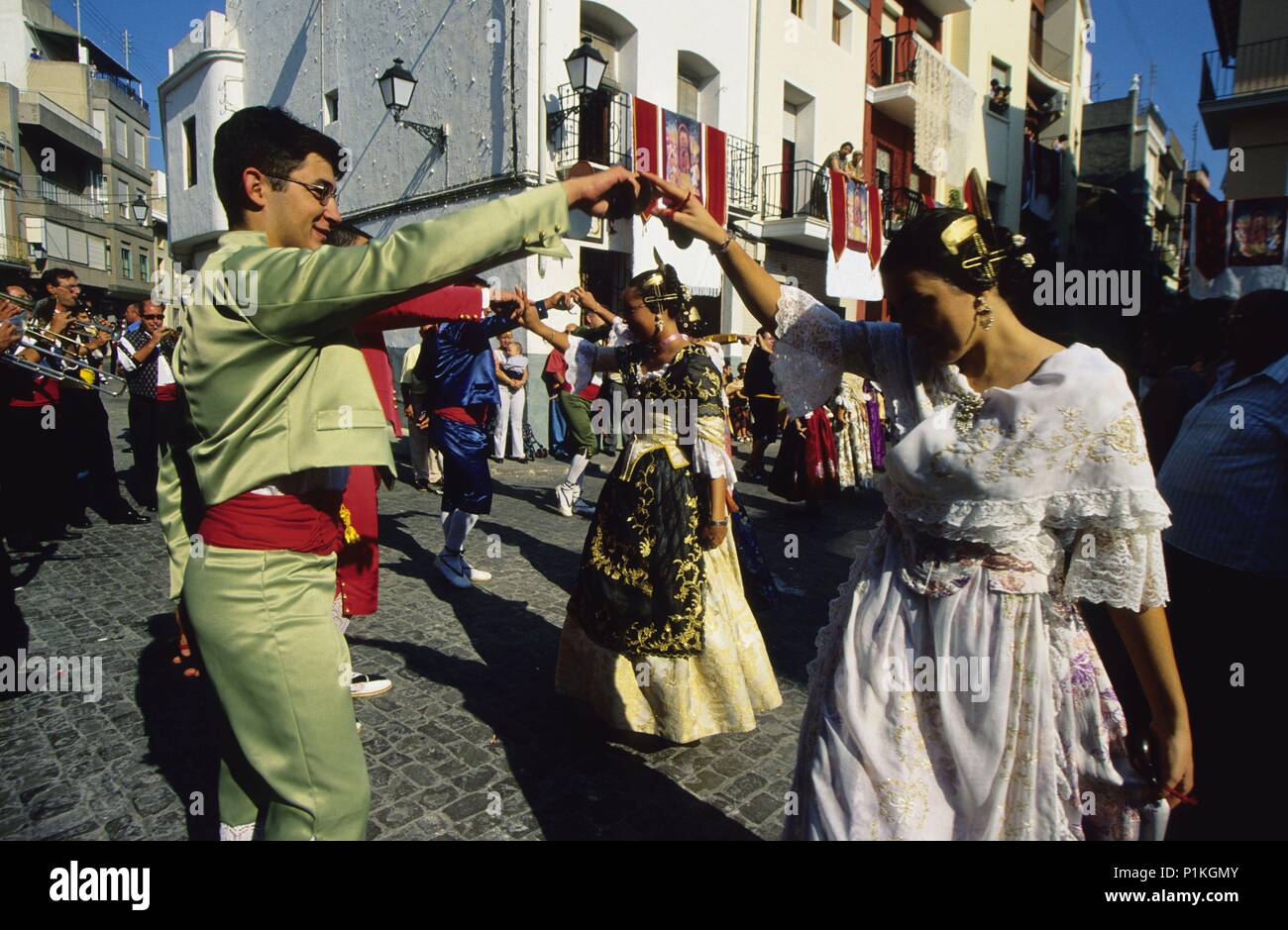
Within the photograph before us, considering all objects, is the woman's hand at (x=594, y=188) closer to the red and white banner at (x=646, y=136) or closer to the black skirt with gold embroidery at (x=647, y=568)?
the black skirt with gold embroidery at (x=647, y=568)

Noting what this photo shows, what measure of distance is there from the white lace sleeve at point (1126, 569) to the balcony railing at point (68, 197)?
43.8 meters

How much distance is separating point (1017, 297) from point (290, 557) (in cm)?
182

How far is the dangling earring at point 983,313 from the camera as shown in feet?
5.57

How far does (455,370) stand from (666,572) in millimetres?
3084

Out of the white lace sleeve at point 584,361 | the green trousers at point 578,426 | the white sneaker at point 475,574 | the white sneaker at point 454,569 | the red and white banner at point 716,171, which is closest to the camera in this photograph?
the white lace sleeve at point 584,361

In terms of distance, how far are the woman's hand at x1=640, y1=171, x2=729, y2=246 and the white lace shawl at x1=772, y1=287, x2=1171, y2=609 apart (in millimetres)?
718

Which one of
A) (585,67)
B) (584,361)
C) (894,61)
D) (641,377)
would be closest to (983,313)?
(641,377)

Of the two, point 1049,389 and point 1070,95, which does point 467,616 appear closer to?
point 1049,389

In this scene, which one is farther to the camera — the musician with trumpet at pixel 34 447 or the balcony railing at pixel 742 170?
the balcony railing at pixel 742 170

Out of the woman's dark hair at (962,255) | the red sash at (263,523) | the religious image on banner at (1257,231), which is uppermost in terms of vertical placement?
the religious image on banner at (1257,231)

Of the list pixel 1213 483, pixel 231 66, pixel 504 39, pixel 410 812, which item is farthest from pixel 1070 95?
pixel 410 812

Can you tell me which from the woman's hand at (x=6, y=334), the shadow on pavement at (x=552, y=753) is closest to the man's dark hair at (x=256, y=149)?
the shadow on pavement at (x=552, y=753)

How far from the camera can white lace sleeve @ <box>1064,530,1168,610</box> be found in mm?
1584

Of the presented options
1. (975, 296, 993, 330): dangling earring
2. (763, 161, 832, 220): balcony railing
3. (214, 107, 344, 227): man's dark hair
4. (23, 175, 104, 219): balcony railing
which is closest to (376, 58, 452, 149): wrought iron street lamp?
(763, 161, 832, 220): balcony railing
